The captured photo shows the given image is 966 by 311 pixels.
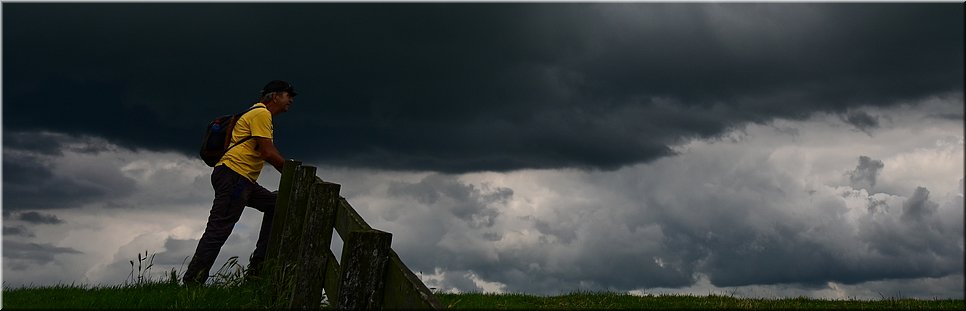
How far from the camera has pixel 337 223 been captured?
692 centimetres

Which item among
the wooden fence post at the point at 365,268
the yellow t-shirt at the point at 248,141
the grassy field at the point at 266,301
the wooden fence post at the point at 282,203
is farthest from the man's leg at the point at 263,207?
the wooden fence post at the point at 365,268

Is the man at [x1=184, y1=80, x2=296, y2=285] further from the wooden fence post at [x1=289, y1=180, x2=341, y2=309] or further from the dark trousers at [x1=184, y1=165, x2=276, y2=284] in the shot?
the wooden fence post at [x1=289, y1=180, x2=341, y2=309]

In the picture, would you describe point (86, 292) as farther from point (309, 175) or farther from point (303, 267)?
point (303, 267)

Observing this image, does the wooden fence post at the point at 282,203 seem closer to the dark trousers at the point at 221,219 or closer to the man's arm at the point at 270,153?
the man's arm at the point at 270,153

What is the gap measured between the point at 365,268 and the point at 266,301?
306cm

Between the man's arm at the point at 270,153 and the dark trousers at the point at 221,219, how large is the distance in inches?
17.6

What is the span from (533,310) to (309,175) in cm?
364

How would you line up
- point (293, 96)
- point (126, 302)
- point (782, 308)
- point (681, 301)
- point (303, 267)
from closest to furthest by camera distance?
point (303, 267), point (126, 302), point (293, 96), point (782, 308), point (681, 301)

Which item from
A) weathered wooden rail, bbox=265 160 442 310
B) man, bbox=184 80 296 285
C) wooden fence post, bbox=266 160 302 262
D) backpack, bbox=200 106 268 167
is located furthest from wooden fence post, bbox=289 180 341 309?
backpack, bbox=200 106 268 167

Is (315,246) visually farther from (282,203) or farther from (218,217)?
(218,217)

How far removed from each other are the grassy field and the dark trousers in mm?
351

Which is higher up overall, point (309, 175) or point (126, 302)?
point (309, 175)

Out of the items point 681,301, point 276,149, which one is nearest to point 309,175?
point 276,149

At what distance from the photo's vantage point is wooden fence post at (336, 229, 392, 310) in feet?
17.7
